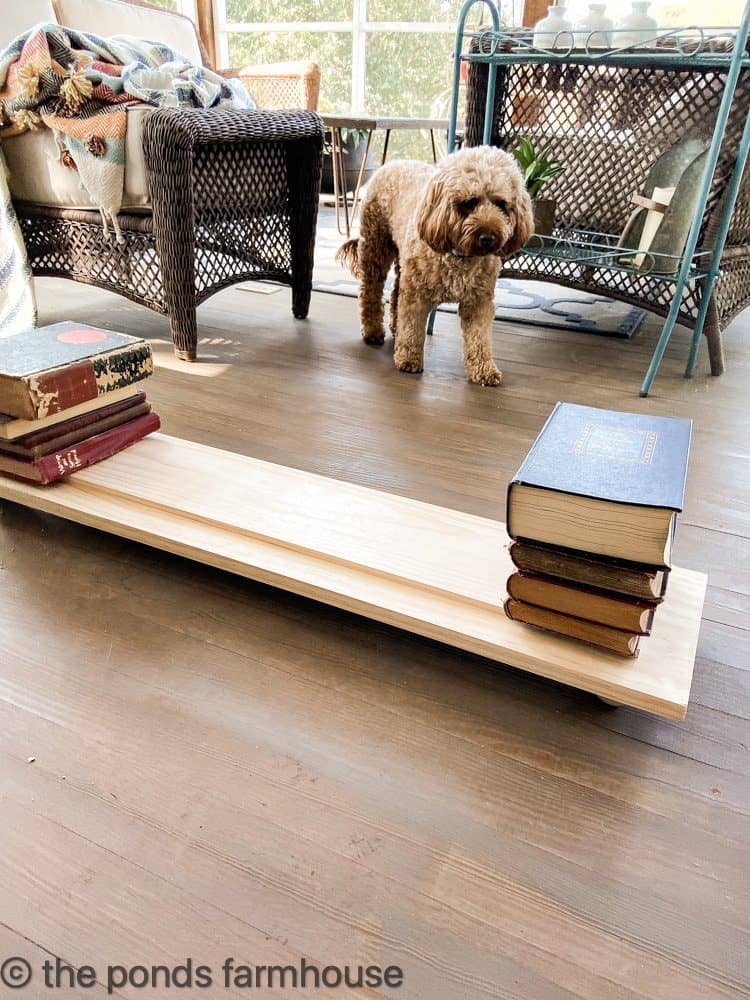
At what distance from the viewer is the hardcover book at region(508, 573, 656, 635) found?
2.52ft

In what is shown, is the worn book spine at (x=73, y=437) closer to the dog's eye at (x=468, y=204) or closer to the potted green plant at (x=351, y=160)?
the dog's eye at (x=468, y=204)

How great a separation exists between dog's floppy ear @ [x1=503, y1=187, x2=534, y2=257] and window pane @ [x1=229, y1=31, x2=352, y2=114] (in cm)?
394

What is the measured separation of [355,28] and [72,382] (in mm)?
4709

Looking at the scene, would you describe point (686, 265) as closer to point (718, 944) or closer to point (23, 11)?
point (718, 944)

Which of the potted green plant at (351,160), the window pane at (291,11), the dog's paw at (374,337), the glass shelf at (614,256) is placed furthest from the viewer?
the window pane at (291,11)

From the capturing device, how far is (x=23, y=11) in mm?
2381

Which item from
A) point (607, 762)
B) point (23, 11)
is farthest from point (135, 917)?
point (23, 11)

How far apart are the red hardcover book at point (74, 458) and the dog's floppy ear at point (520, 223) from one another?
0.97 meters

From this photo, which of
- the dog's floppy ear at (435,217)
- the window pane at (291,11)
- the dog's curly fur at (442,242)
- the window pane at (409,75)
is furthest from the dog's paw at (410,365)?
the window pane at (291,11)

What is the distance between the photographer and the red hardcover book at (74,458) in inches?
42.4

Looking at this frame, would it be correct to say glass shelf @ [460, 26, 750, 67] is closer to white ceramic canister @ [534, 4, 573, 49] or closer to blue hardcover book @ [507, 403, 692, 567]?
white ceramic canister @ [534, 4, 573, 49]

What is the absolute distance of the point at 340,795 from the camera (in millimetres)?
719

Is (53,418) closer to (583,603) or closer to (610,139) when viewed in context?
(583,603)

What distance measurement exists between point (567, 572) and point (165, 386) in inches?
48.2
